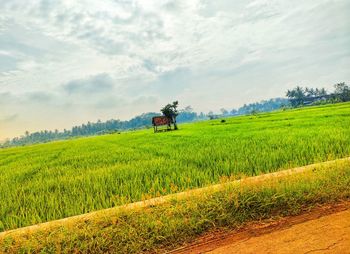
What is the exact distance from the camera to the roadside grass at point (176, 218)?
8.57 ft

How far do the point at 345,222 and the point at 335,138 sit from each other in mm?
5864

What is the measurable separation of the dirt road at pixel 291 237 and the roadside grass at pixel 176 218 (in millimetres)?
159

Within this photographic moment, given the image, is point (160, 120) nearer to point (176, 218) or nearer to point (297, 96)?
point (176, 218)

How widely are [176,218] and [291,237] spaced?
1.09 m

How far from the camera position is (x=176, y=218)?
2.89 meters

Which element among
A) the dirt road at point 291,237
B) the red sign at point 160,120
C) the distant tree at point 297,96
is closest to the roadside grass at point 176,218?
the dirt road at point 291,237

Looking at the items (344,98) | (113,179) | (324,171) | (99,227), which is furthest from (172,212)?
(344,98)

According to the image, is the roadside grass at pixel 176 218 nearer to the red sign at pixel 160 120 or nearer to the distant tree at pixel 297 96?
the red sign at pixel 160 120

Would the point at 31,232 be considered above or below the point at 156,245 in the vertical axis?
above

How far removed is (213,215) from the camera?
116 inches

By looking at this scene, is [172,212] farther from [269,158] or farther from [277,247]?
[269,158]

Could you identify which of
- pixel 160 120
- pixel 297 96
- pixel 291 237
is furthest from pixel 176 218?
pixel 297 96

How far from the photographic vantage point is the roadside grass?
2.61 meters

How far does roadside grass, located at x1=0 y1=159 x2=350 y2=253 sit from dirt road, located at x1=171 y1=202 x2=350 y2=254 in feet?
0.52
